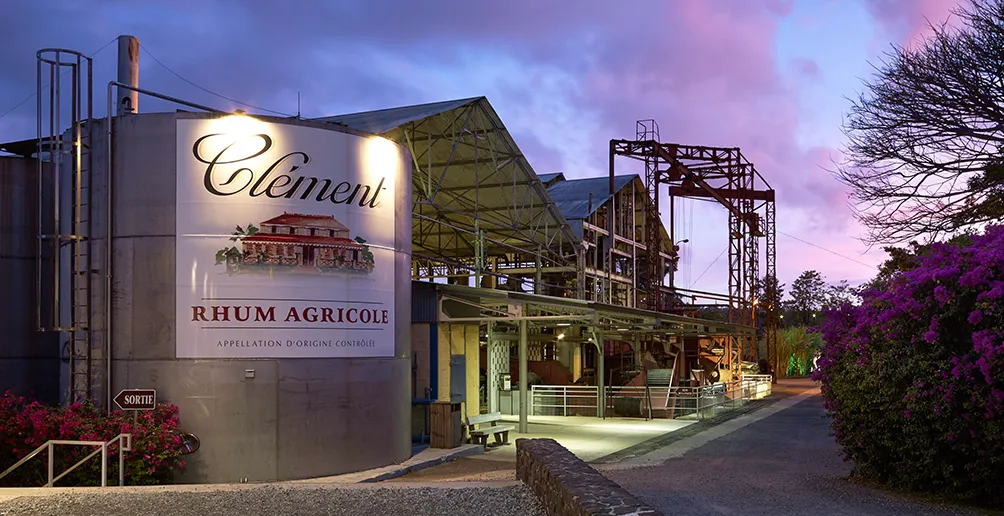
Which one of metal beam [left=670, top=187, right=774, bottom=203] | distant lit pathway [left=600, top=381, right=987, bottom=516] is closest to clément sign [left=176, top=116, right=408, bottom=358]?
distant lit pathway [left=600, top=381, right=987, bottom=516]

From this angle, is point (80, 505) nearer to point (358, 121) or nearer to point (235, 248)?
point (235, 248)

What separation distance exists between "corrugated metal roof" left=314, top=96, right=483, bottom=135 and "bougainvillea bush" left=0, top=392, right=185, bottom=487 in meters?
7.33

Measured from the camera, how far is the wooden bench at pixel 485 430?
19005mm

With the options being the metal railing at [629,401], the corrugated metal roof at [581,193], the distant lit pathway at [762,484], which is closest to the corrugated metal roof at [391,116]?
the distant lit pathway at [762,484]

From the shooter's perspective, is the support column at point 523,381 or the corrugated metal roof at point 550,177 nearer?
the support column at point 523,381

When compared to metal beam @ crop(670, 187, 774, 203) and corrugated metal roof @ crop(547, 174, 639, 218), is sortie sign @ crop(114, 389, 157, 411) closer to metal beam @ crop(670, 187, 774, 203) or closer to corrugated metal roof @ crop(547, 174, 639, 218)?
corrugated metal roof @ crop(547, 174, 639, 218)

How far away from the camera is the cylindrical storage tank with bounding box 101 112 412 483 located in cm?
1441

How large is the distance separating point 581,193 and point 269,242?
25.3m

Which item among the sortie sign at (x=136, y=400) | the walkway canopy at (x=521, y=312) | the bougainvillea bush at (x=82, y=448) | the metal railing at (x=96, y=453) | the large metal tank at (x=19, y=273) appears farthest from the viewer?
the walkway canopy at (x=521, y=312)

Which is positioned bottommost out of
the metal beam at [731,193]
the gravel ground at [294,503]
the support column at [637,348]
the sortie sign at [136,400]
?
Result: the gravel ground at [294,503]

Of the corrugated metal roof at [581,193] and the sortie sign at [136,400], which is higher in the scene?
the corrugated metal roof at [581,193]

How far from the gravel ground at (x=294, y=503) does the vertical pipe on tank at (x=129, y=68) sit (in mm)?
7564

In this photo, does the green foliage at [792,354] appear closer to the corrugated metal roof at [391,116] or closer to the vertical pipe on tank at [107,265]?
the corrugated metal roof at [391,116]

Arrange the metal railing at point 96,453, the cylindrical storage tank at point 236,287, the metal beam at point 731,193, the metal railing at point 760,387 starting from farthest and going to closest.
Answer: the metal beam at point 731,193, the metal railing at point 760,387, the cylindrical storage tank at point 236,287, the metal railing at point 96,453
